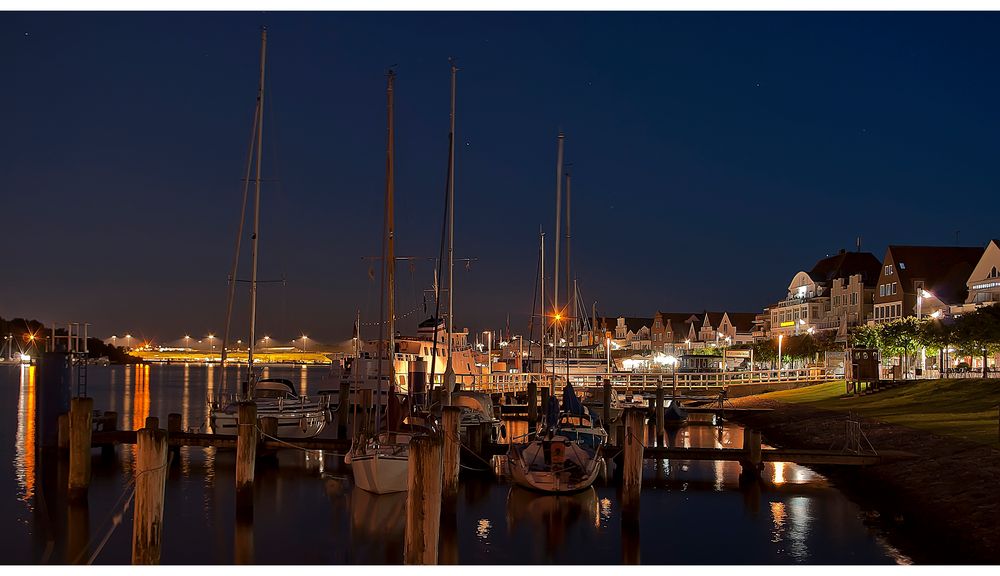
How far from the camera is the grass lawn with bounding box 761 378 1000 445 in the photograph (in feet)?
115

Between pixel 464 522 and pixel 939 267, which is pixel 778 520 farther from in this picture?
pixel 939 267

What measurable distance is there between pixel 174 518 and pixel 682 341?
487 ft

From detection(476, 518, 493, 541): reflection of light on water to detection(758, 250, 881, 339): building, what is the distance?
82079 millimetres

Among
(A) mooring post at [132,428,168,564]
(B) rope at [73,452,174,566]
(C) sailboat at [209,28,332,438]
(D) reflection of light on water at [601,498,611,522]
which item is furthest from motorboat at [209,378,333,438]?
(A) mooring post at [132,428,168,564]

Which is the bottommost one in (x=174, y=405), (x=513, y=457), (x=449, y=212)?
(x=174, y=405)

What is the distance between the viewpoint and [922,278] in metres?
88.9

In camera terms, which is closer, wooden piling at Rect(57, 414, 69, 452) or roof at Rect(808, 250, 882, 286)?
wooden piling at Rect(57, 414, 69, 452)

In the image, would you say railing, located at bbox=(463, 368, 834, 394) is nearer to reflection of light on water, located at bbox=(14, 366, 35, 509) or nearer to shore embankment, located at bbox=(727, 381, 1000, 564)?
shore embankment, located at bbox=(727, 381, 1000, 564)

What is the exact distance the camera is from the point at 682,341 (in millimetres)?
169000

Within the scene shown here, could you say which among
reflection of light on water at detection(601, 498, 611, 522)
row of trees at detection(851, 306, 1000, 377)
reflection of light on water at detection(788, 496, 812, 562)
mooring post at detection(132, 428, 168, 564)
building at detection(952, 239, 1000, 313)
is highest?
building at detection(952, 239, 1000, 313)

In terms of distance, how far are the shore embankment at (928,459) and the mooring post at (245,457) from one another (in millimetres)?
17681

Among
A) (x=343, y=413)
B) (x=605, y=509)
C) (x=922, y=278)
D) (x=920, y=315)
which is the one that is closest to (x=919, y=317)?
(x=920, y=315)
